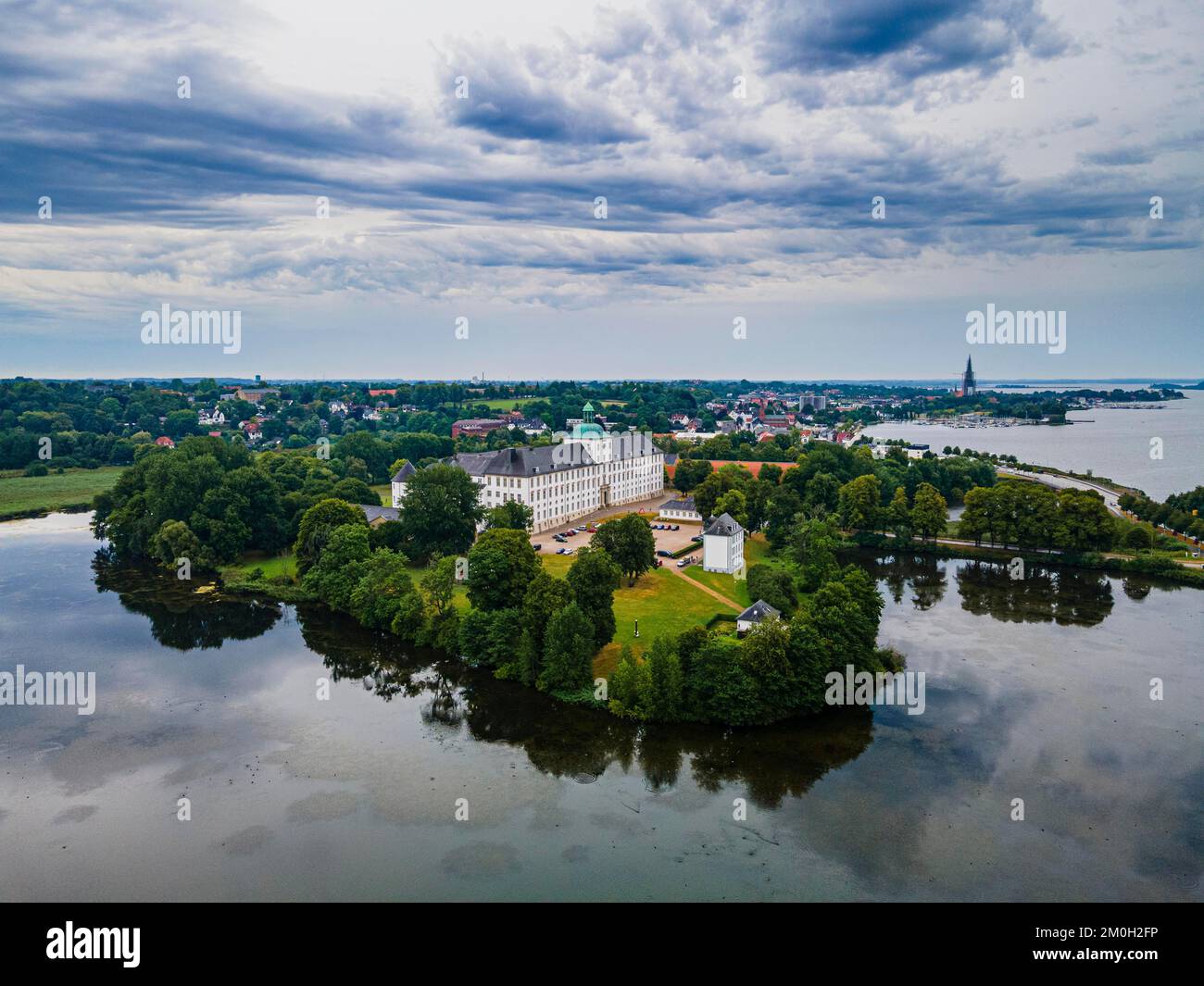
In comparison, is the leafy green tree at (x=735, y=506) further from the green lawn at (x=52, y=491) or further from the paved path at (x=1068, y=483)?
the green lawn at (x=52, y=491)

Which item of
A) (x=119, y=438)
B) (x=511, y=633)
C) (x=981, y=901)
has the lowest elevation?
(x=981, y=901)

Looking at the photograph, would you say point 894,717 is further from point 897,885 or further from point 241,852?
point 241,852

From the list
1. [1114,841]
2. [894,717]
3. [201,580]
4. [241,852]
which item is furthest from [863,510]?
[241,852]

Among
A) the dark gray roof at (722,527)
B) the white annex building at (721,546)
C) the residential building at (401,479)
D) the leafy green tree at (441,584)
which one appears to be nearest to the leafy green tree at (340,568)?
the leafy green tree at (441,584)

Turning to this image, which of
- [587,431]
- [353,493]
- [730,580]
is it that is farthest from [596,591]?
[587,431]

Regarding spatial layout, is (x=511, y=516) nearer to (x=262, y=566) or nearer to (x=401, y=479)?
(x=401, y=479)
